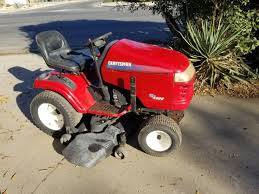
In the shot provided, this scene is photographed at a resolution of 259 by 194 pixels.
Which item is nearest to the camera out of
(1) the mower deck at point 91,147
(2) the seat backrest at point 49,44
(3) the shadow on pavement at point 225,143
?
(3) the shadow on pavement at point 225,143

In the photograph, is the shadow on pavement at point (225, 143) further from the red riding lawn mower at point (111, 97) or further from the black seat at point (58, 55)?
the black seat at point (58, 55)

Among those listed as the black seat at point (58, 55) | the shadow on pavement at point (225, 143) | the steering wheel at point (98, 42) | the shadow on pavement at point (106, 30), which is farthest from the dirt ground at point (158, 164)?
the shadow on pavement at point (106, 30)

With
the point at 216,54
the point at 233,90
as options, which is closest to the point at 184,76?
the point at 216,54

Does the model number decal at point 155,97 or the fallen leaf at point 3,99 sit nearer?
the model number decal at point 155,97

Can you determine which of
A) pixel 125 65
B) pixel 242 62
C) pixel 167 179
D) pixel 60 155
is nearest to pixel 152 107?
pixel 125 65

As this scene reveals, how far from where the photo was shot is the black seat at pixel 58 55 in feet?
16.4

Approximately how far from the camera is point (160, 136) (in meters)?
4.59

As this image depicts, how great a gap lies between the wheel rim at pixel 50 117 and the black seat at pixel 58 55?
2.05 feet

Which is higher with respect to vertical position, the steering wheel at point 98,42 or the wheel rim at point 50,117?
the steering wheel at point 98,42

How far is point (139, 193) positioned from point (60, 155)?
1.35 m

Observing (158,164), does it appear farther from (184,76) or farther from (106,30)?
(106,30)

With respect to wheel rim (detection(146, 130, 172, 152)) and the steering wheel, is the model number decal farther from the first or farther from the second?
the steering wheel

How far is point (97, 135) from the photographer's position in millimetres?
4691

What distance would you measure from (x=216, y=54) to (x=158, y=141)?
9.08 feet
